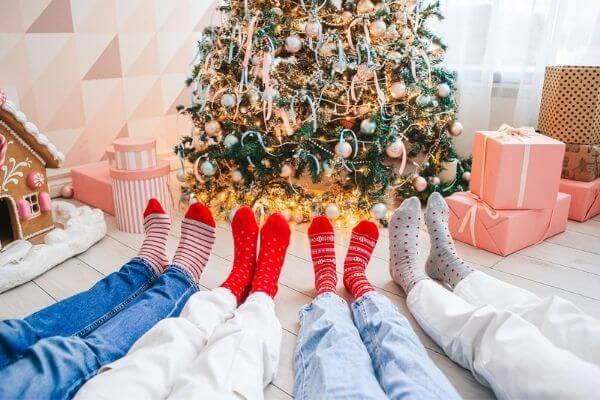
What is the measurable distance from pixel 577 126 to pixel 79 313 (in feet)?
6.31

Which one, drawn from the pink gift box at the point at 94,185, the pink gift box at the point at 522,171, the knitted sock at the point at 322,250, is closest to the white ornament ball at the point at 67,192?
the pink gift box at the point at 94,185

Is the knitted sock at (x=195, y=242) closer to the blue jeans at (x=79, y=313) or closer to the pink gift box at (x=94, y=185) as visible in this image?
the blue jeans at (x=79, y=313)

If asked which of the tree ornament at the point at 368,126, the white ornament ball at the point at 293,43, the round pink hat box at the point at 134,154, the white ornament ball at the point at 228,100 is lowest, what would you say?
the round pink hat box at the point at 134,154

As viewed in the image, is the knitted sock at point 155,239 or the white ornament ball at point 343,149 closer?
the knitted sock at point 155,239

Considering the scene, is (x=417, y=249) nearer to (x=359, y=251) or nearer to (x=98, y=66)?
(x=359, y=251)

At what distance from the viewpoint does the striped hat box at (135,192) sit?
1.78 meters

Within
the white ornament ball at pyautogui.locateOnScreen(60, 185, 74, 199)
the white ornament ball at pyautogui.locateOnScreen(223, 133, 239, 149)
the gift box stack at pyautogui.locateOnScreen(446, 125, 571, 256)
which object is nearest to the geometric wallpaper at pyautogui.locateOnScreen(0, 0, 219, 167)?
the white ornament ball at pyautogui.locateOnScreen(60, 185, 74, 199)

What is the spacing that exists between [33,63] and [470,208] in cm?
199

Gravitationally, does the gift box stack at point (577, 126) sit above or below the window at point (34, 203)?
above

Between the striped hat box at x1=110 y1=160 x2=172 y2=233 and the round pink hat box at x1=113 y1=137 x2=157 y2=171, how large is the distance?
0.02 metres

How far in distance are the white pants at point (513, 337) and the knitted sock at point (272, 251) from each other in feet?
1.23

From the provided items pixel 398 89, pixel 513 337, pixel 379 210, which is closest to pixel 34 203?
pixel 379 210

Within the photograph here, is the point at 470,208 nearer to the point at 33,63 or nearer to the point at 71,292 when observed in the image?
the point at 71,292

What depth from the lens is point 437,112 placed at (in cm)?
194
